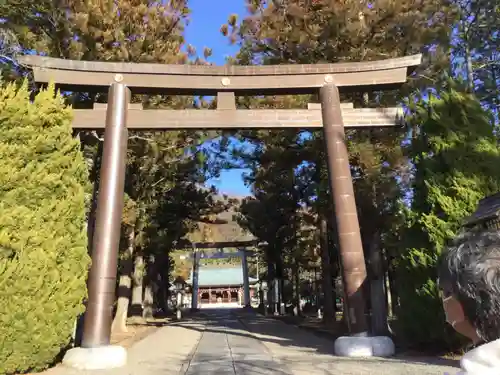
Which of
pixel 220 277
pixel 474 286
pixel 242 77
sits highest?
pixel 220 277

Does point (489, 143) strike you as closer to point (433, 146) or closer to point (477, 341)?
point (433, 146)

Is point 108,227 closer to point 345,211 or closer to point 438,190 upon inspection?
point 345,211

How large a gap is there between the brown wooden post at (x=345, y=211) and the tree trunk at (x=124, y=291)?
9320 mm

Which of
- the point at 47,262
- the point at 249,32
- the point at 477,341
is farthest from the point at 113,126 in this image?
the point at 477,341

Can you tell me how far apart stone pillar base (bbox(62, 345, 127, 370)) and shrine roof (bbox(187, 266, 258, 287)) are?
41.4 m

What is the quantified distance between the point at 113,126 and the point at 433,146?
6.08 m

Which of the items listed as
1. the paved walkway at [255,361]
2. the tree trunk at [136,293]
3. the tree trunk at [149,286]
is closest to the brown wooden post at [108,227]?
the paved walkway at [255,361]

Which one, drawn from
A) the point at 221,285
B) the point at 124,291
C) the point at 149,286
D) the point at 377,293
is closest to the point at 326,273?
the point at 377,293

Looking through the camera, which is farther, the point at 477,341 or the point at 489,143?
the point at 489,143

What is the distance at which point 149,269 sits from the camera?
79.0 ft

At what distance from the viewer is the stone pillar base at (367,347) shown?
7559 millimetres

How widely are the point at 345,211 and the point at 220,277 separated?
4208 centimetres

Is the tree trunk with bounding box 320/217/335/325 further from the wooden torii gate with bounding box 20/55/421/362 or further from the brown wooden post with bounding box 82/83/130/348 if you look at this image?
the brown wooden post with bounding box 82/83/130/348

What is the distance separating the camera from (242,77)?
9.11 metres
